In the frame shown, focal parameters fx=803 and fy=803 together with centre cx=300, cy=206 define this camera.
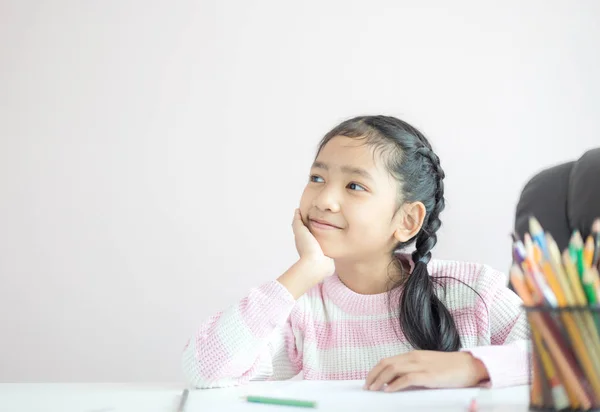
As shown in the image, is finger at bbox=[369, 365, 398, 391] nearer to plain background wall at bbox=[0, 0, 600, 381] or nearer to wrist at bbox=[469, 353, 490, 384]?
wrist at bbox=[469, 353, 490, 384]

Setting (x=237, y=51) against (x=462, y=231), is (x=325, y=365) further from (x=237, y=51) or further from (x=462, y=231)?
(x=237, y=51)

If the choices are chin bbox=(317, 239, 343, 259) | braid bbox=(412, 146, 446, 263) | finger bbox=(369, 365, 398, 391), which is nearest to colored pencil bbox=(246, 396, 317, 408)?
finger bbox=(369, 365, 398, 391)

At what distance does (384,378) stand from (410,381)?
0.12 feet

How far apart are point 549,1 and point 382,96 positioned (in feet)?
1.66

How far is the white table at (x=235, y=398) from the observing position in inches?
37.8

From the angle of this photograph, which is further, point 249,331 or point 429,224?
point 429,224

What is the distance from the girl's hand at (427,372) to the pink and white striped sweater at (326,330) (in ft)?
0.59

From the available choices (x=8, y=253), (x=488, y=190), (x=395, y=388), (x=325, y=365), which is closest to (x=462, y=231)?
(x=488, y=190)

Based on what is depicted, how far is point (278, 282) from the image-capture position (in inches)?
52.8

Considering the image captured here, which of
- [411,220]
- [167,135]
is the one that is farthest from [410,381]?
[167,135]

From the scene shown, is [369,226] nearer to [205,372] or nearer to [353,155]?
[353,155]

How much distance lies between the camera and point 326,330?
1.51 m

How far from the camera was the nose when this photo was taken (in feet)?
4.70

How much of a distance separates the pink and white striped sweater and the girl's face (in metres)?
Answer: 0.11
